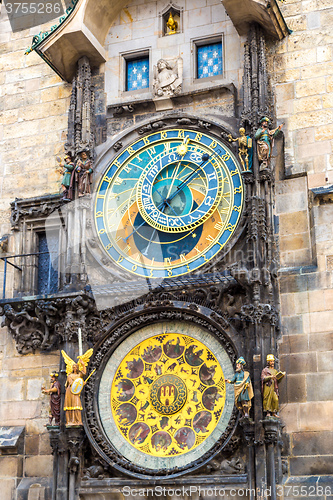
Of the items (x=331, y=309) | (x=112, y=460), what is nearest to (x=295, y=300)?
(x=331, y=309)

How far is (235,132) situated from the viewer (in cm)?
1246

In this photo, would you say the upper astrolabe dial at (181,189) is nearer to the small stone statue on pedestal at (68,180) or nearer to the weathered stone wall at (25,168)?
the small stone statue on pedestal at (68,180)

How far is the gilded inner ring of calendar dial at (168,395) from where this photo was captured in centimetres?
1131

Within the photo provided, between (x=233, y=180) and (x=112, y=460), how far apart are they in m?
4.09

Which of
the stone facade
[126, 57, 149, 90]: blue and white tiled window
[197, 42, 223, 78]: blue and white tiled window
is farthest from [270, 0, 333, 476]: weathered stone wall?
[126, 57, 149, 90]: blue and white tiled window

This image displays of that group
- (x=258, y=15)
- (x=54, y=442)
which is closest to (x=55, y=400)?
(x=54, y=442)

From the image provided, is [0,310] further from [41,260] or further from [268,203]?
[268,203]

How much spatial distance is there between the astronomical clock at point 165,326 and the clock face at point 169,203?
1 centimetres

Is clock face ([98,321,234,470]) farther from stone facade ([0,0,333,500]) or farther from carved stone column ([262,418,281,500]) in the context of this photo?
stone facade ([0,0,333,500])

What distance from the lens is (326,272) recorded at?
37.9ft

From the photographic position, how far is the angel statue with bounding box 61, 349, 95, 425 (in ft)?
37.6

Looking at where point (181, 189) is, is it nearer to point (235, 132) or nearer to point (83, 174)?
point (235, 132)

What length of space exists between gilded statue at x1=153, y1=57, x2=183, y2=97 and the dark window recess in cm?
268

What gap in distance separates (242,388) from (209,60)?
509cm
